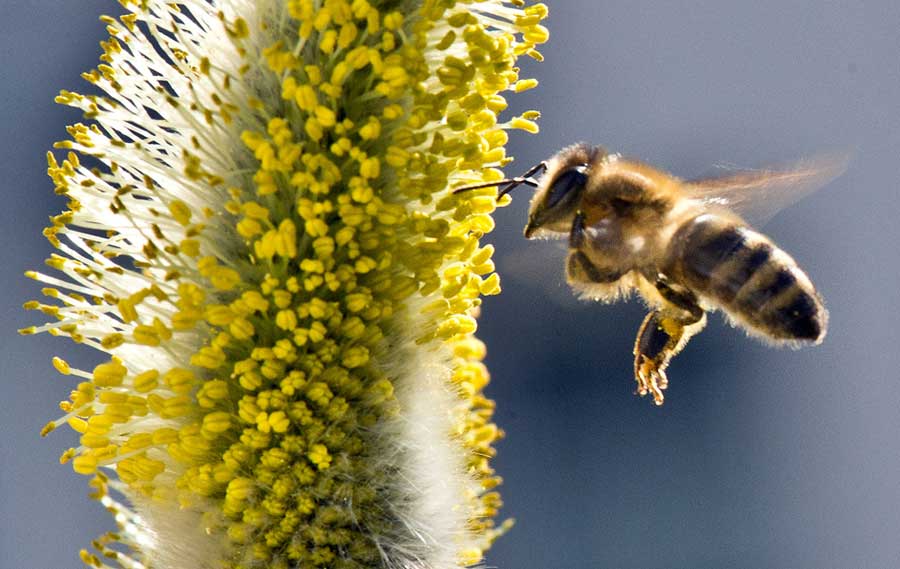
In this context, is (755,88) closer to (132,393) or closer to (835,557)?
A: (835,557)

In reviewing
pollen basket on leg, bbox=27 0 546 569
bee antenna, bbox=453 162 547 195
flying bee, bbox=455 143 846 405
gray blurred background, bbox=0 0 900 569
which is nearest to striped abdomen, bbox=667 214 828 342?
flying bee, bbox=455 143 846 405

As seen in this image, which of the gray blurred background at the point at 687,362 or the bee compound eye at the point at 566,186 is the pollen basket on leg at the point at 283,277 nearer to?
the bee compound eye at the point at 566,186

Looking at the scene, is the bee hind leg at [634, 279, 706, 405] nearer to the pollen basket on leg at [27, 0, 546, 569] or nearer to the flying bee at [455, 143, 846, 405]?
the flying bee at [455, 143, 846, 405]

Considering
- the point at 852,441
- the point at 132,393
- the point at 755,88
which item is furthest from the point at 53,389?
the point at 852,441

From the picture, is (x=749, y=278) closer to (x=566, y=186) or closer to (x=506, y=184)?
(x=566, y=186)

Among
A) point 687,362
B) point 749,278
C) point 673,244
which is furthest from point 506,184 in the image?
point 687,362

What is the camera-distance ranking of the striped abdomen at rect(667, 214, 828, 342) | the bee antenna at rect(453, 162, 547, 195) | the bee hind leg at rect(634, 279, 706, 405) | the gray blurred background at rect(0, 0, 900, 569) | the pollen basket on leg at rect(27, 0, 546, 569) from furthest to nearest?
1. the gray blurred background at rect(0, 0, 900, 569)
2. the bee hind leg at rect(634, 279, 706, 405)
3. the striped abdomen at rect(667, 214, 828, 342)
4. the bee antenna at rect(453, 162, 547, 195)
5. the pollen basket on leg at rect(27, 0, 546, 569)

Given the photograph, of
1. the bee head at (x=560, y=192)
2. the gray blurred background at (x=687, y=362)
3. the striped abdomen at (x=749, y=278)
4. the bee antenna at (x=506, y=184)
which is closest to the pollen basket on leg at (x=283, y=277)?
the bee antenna at (x=506, y=184)
